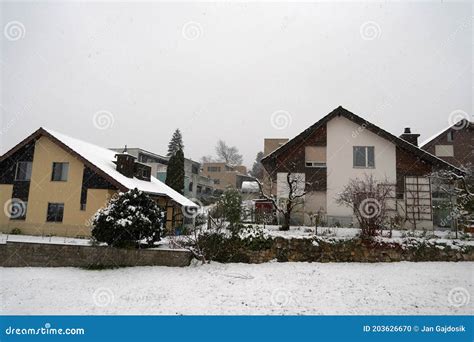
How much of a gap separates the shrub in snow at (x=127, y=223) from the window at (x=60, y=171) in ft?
31.1

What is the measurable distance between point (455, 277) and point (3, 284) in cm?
1537

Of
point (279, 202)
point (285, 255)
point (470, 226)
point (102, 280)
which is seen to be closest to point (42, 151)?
point (102, 280)

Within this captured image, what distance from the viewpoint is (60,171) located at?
1895cm

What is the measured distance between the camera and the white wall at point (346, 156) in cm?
1788

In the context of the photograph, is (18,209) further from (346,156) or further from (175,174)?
(346,156)

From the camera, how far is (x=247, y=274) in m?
9.84

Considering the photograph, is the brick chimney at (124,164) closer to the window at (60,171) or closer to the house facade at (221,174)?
the window at (60,171)

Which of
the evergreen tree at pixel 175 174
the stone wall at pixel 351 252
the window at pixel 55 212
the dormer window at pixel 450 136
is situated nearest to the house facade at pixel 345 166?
the stone wall at pixel 351 252

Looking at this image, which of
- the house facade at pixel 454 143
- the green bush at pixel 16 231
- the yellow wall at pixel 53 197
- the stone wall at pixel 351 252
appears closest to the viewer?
the stone wall at pixel 351 252
